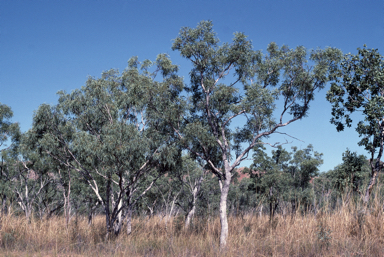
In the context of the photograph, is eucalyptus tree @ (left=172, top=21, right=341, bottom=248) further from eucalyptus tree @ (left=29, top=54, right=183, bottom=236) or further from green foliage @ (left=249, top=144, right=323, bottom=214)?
green foliage @ (left=249, top=144, right=323, bottom=214)

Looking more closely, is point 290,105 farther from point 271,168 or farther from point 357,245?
point 271,168

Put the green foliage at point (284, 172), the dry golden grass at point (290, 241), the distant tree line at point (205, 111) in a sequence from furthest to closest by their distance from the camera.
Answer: the green foliage at point (284, 172) < the distant tree line at point (205, 111) < the dry golden grass at point (290, 241)

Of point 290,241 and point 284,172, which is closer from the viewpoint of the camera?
point 290,241

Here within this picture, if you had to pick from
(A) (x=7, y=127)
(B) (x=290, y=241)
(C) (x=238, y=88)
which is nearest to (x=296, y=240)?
(B) (x=290, y=241)

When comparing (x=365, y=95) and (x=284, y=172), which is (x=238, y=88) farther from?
(x=284, y=172)

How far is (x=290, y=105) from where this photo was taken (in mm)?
11477

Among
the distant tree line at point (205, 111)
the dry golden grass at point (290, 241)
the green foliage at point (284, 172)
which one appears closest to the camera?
the dry golden grass at point (290, 241)

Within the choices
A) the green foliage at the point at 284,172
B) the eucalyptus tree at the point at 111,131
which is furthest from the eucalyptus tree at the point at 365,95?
the green foliage at the point at 284,172

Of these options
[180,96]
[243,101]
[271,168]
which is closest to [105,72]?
[180,96]

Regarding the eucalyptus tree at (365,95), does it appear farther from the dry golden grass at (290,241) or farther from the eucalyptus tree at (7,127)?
the eucalyptus tree at (7,127)

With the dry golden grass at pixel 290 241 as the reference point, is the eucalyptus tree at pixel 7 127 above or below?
above

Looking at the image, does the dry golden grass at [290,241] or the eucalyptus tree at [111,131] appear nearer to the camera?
the dry golden grass at [290,241]

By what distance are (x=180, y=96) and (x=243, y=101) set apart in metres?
2.70

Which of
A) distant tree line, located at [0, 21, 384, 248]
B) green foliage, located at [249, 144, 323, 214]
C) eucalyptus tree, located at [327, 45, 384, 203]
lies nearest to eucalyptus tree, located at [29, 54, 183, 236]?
distant tree line, located at [0, 21, 384, 248]
